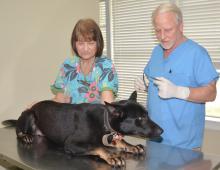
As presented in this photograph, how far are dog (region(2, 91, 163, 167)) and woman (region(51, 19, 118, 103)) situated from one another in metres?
0.26

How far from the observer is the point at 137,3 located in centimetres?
342

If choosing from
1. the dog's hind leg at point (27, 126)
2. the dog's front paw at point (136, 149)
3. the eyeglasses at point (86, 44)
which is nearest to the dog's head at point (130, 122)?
the dog's front paw at point (136, 149)

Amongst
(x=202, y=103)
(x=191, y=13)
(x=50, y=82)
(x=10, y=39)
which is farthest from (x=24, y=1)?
(x=202, y=103)

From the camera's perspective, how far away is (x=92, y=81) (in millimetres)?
2094

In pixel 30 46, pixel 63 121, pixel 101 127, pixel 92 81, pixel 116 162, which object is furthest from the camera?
pixel 30 46

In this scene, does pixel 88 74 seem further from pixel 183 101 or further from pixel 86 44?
pixel 183 101

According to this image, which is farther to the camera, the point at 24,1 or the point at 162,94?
the point at 24,1

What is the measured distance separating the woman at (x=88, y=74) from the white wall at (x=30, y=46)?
76cm

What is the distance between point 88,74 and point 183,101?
65 cm

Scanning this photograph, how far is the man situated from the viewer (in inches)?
68.6

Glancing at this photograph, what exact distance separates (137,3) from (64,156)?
2.22 meters

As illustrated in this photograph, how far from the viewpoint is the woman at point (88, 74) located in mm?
1978

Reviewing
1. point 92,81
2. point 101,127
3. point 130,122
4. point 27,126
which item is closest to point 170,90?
point 130,122

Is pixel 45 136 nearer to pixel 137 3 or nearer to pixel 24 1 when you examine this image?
pixel 24 1
